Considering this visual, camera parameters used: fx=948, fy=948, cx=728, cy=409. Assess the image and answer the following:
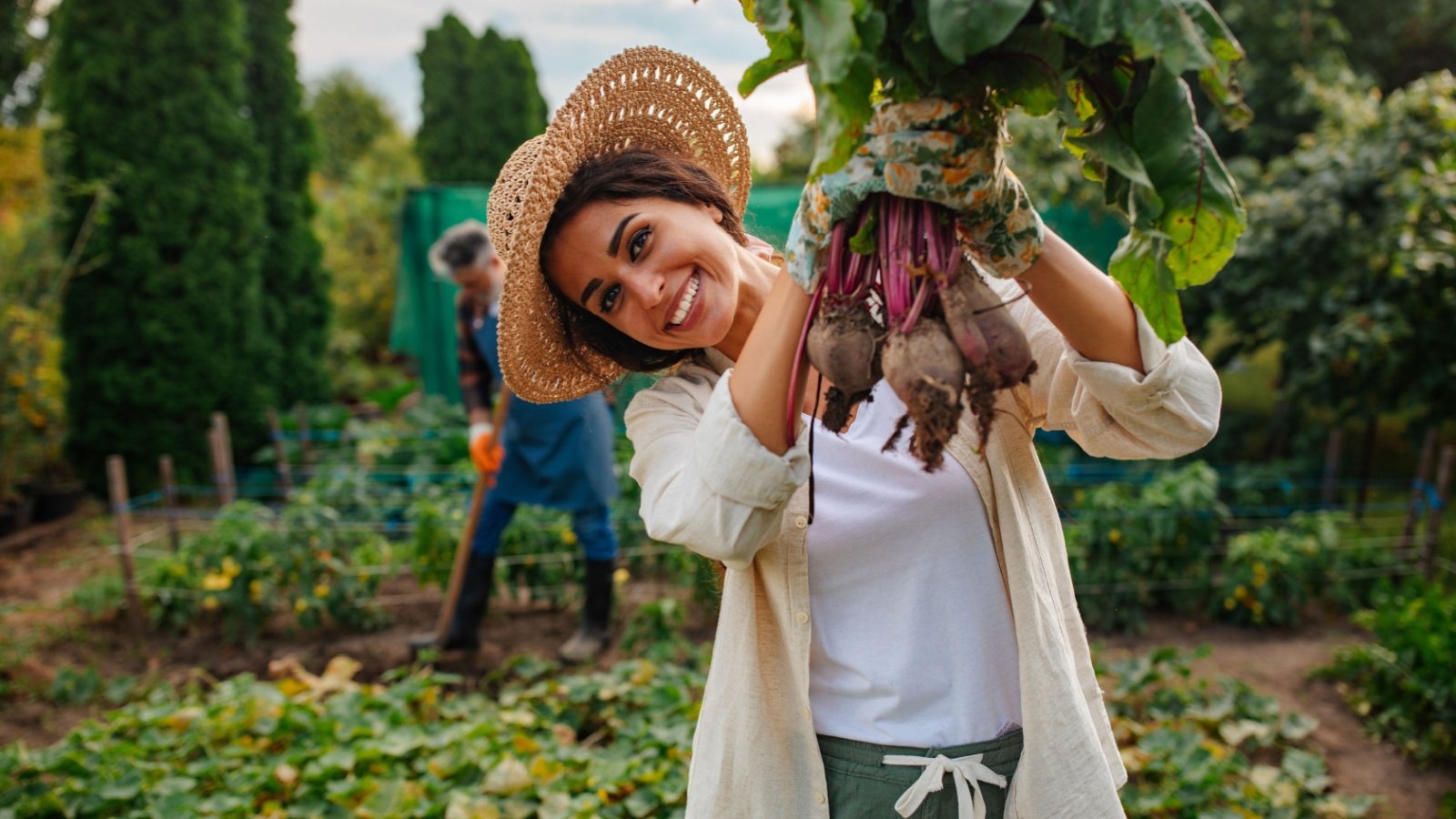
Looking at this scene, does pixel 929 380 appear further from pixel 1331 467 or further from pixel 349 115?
pixel 349 115

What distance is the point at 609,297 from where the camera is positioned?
1.41 m

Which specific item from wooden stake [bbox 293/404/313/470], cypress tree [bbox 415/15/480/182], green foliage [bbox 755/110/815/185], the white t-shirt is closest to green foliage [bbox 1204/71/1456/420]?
the white t-shirt

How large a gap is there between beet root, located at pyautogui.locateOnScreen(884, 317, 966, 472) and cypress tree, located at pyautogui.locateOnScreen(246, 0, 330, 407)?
888 centimetres

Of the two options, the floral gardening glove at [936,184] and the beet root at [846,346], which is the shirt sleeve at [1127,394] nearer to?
the floral gardening glove at [936,184]

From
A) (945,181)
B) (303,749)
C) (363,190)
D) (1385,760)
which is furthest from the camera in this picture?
(363,190)

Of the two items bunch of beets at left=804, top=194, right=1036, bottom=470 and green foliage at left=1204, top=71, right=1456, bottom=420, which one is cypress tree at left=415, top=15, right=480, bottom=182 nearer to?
green foliage at left=1204, top=71, right=1456, bottom=420

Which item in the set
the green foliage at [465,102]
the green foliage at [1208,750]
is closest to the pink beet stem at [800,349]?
the green foliage at [1208,750]

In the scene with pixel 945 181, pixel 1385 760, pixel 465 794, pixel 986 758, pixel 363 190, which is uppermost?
pixel 363 190

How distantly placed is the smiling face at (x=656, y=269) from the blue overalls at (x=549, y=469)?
283cm

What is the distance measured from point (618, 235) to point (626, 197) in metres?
0.08

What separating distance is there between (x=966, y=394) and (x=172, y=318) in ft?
27.0

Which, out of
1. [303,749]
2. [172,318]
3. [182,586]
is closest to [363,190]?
[172,318]

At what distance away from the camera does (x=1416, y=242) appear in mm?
4801

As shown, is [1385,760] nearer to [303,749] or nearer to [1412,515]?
[1412,515]
